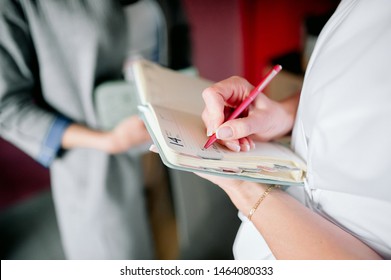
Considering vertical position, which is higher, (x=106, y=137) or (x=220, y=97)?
(x=220, y=97)

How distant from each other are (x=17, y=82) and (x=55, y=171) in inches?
9.6

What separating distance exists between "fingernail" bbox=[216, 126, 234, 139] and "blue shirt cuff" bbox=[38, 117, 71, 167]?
0.40 m

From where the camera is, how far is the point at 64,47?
2.08 feet

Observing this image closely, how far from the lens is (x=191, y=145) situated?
0.41 metres

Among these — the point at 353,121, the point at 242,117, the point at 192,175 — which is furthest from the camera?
the point at 192,175

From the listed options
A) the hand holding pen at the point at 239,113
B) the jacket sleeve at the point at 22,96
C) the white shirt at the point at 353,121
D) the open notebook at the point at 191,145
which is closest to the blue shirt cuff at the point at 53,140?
the jacket sleeve at the point at 22,96

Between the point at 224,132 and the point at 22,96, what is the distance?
453 mm

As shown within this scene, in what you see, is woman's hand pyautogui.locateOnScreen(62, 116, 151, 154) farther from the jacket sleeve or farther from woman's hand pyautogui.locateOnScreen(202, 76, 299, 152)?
woman's hand pyautogui.locateOnScreen(202, 76, 299, 152)

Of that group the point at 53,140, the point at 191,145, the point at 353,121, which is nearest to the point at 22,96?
the point at 53,140

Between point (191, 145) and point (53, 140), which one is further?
point (53, 140)

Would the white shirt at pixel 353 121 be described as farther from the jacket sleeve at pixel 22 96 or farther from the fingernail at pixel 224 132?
the jacket sleeve at pixel 22 96

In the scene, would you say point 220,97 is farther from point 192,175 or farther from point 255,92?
point 192,175

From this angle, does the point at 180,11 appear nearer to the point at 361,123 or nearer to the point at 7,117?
the point at 7,117
